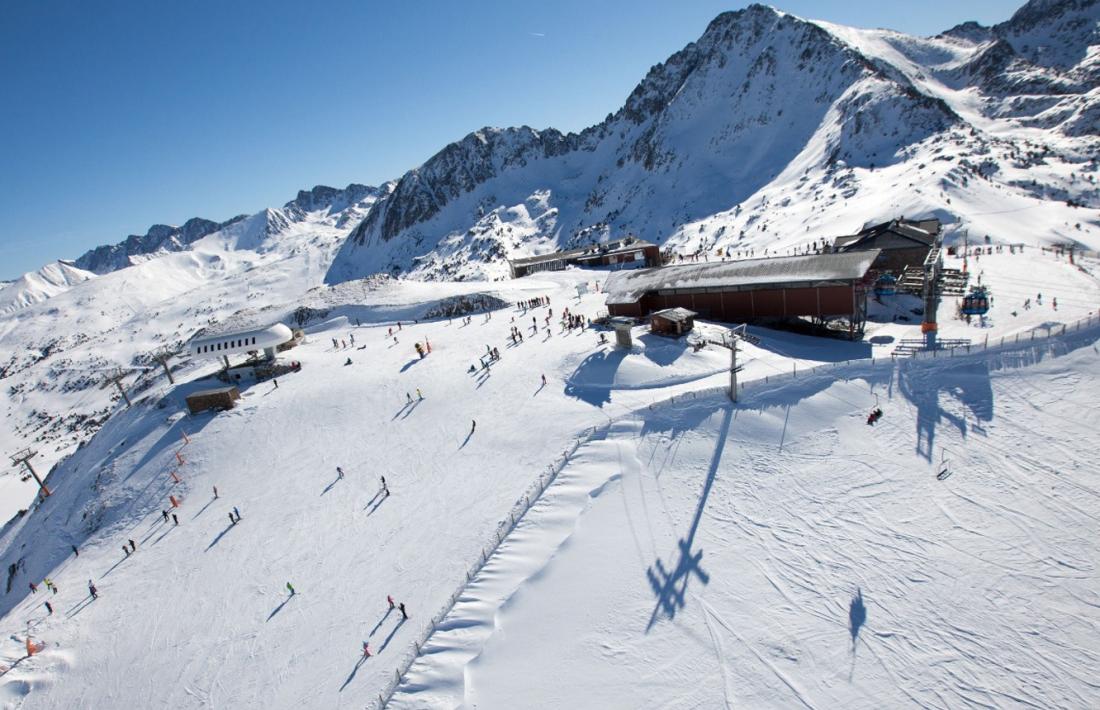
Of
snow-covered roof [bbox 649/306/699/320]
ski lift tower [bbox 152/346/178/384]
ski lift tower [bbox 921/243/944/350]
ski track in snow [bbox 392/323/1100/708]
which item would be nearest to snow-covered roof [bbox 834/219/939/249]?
ski lift tower [bbox 921/243/944/350]

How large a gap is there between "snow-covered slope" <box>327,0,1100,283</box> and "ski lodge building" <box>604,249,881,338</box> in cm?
2853

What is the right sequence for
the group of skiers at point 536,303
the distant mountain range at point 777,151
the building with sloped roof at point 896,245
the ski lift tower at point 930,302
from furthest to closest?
the distant mountain range at point 777,151, the group of skiers at point 536,303, the building with sloped roof at point 896,245, the ski lift tower at point 930,302

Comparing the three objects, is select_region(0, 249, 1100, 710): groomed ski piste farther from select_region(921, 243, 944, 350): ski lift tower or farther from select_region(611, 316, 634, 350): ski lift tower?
select_region(921, 243, 944, 350): ski lift tower

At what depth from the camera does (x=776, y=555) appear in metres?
15.5

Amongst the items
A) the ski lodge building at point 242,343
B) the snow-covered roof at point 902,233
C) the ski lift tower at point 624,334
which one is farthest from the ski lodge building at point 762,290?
the ski lodge building at point 242,343

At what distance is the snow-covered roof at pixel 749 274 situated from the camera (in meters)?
30.8

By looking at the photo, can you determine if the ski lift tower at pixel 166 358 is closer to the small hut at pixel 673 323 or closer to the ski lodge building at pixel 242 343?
the ski lodge building at pixel 242 343

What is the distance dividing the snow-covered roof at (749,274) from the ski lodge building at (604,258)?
28.4 metres

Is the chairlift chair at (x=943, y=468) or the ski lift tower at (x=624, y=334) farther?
the ski lift tower at (x=624, y=334)

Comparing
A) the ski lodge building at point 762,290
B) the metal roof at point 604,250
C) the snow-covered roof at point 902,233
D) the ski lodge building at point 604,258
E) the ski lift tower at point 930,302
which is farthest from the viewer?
the metal roof at point 604,250

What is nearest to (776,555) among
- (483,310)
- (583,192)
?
(483,310)

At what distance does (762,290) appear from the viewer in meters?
32.9

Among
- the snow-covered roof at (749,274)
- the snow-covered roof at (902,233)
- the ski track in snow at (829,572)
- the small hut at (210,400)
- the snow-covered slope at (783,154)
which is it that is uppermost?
the snow-covered slope at (783,154)

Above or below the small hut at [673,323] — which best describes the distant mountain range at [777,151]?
above
